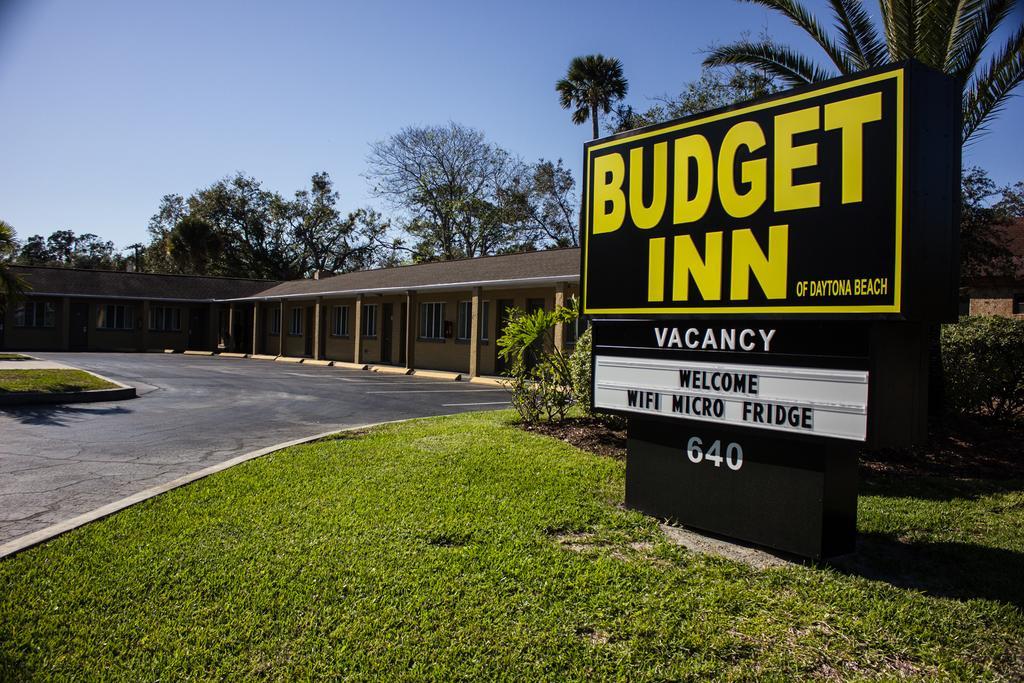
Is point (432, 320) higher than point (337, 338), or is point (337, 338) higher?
point (432, 320)

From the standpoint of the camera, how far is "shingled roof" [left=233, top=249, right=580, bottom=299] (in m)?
21.1

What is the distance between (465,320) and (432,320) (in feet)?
7.35

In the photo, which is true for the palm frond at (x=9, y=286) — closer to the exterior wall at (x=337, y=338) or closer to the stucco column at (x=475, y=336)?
the stucco column at (x=475, y=336)

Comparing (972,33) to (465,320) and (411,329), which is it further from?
(411,329)

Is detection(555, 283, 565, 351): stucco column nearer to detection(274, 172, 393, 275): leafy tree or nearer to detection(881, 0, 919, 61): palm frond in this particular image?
detection(881, 0, 919, 61): palm frond

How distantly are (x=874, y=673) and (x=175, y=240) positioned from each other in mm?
56015

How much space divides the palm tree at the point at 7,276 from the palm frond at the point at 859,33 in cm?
1735

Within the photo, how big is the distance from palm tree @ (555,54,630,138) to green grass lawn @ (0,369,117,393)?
2619 cm

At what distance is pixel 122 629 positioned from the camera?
3.97 m

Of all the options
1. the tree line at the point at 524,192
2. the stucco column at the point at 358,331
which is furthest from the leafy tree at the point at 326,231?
the stucco column at the point at 358,331

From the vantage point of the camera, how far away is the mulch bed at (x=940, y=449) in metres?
8.12

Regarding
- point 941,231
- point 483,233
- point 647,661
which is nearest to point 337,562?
point 647,661

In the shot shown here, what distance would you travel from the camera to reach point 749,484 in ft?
17.8

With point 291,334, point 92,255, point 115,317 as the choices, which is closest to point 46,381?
point 291,334
